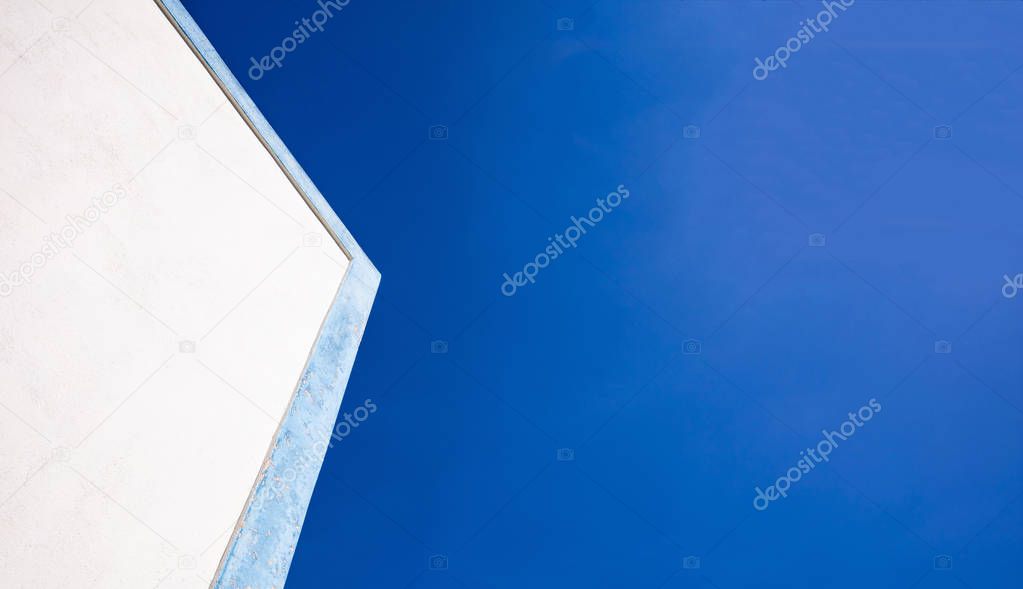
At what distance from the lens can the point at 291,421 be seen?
2357 mm

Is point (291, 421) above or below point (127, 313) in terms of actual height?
below

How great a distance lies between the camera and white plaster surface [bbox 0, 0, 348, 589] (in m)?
1.52

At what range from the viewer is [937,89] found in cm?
705

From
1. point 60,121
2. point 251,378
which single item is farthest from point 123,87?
point 251,378

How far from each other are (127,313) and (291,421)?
66 centimetres

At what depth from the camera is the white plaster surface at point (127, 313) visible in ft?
4.99

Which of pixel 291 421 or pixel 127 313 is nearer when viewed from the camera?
pixel 127 313

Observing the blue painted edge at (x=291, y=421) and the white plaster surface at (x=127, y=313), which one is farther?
the blue painted edge at (x=291, y=421)

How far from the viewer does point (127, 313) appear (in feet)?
6.03

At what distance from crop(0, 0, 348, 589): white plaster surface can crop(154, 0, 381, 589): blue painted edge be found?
0.04 m

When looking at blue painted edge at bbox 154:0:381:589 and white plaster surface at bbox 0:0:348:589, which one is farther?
blue painted edge at bbox 154:0:381:589

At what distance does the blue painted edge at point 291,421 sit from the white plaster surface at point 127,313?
4cm

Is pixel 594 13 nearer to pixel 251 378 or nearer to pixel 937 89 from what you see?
pixel 937 89

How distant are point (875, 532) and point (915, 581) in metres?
0.49
